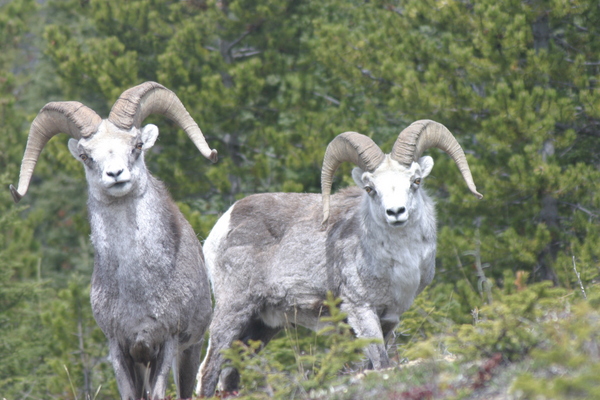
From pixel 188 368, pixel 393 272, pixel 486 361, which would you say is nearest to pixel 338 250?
pixel 393 272

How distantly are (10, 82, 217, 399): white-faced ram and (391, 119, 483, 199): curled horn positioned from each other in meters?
2.26

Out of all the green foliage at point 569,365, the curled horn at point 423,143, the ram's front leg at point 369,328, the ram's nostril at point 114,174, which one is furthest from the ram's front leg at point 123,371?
the green foliage at point 569,365

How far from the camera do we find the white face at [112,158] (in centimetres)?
673

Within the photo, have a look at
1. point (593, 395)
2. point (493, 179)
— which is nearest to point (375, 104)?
point (493, 179)

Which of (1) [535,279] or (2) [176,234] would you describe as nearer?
(2) [176,234]

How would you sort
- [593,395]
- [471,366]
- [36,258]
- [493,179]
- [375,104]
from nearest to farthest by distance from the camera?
[593,395] → [471,366] → [493,179] → [375,104] → [36,258]

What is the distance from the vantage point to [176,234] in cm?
758

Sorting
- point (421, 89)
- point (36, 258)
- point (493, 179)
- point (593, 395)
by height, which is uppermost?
point (593, 395)

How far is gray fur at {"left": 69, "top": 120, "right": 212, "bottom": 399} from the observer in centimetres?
702

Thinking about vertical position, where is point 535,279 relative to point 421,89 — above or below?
below

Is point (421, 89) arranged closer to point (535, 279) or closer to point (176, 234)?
point (535, 279)

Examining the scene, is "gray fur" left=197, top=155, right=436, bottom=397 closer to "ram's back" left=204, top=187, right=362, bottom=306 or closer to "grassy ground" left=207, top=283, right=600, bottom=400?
"ram's back" left=204, top=187, right=362, bottom=306

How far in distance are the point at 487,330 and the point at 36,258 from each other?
51.6ft

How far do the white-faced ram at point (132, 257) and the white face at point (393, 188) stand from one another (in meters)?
1.81
